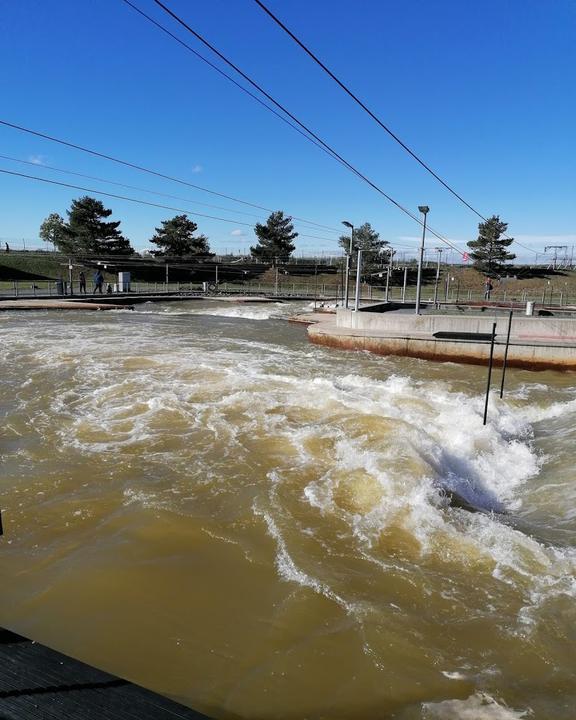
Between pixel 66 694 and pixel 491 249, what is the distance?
84.6 metres

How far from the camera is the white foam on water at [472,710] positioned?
11.4 ft

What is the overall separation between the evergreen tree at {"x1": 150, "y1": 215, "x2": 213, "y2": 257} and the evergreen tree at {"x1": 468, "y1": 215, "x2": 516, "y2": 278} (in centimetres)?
4361

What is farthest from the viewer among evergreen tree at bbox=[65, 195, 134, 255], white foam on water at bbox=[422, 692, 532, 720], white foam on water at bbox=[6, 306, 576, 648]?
evergreen tree at bbox=[65, 195, 134, 255]

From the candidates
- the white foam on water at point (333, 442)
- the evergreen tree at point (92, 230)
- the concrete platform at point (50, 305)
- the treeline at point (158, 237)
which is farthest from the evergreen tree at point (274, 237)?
the white foam on water at point (333, 442)

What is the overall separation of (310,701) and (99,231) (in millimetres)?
78090

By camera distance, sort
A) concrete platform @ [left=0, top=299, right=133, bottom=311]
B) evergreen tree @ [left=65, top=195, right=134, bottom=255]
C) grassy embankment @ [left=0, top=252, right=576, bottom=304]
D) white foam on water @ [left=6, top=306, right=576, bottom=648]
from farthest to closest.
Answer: evergreen tree @ [left=65, top=195, right=134, bottom=255], grassy embankment @ [left=0, top=252, right=576, bottom=304], concrete platform @ [left=0, top=299, right=133, bottom=311], white foam on water @ [left=6, top=306, right=576, bottom=648]

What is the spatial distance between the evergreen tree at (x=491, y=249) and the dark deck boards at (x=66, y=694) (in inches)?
3300

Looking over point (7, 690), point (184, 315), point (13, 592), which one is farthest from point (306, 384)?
point (184, 315)

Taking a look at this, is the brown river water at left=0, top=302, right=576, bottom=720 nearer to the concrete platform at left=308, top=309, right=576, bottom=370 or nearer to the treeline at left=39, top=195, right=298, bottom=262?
the concrete platform at left=308, top=309, right=576, bottom=370

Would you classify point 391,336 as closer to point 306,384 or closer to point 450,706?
point 306,384

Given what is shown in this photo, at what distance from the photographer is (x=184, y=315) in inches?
1398

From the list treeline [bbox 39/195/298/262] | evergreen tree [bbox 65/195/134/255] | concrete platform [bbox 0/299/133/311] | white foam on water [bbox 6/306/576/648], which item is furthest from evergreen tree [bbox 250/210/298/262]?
white foam on water [bbox 6/306/576/648]

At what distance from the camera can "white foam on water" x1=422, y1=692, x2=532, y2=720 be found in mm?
3482

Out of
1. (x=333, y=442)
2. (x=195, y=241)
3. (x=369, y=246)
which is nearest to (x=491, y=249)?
(x=369, y=246)
